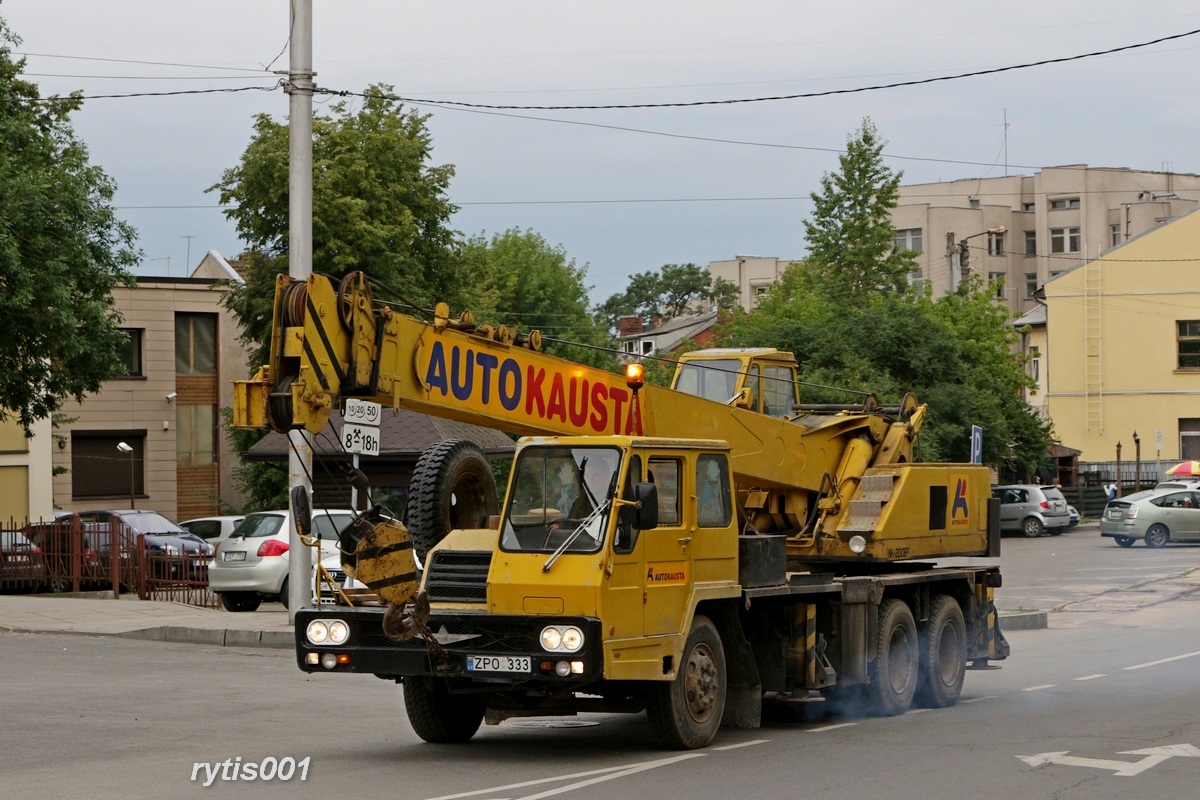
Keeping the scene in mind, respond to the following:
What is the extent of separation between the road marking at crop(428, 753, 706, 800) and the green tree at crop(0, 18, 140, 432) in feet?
60.2

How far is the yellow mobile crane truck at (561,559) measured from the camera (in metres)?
10.1

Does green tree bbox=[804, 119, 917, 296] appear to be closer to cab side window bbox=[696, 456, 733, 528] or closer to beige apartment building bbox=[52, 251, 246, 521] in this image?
beige apartment building bbox=[52, 251, 246, 521]

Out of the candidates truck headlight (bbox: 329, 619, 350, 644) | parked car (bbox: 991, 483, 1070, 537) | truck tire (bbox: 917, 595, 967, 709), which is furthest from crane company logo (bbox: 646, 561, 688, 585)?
parked car (bbox: 991, 483, 1070, 537)

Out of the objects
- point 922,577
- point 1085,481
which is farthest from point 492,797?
point 1085,481

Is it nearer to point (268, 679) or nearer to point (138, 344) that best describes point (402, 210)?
point (138, 344)

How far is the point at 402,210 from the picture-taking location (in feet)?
132

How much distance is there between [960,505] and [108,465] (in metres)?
37.1

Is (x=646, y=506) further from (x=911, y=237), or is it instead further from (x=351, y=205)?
(x=911, y=237)

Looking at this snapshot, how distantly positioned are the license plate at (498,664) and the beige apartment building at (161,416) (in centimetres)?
3766

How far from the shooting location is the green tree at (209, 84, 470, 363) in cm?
3834

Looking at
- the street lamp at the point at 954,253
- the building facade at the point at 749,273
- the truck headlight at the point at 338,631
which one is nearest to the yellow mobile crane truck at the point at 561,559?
the truck headlight at the point at 338,631

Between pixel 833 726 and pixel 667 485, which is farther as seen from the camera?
pixel 833 726

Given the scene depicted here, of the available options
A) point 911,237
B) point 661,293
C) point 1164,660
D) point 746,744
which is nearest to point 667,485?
point 746,744

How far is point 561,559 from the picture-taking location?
10344 mm
